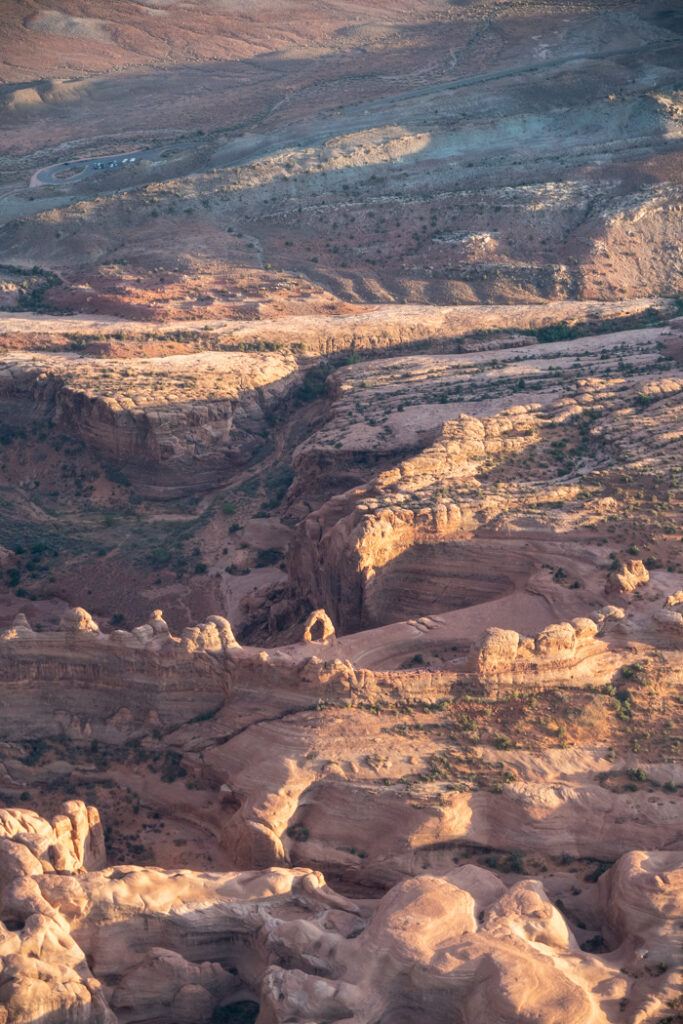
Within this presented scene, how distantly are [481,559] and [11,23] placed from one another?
4261 inches

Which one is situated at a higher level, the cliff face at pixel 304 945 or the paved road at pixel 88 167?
the paved road at pixel 88 167

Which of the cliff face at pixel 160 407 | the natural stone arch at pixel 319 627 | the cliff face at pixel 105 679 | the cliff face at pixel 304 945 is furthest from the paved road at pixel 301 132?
the cliff face at pixel 304 945

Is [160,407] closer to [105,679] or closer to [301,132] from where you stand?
[105,679]

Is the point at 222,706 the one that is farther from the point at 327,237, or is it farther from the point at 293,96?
the point at 293,96

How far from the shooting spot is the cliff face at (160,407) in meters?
56.1

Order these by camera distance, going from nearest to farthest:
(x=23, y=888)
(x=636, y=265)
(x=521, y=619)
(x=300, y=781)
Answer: (x=23, y=888) < (x=300, y=781) < (x=521, y=619) < (x=636, y=265)

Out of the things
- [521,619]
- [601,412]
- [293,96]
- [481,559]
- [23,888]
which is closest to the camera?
[23,888]

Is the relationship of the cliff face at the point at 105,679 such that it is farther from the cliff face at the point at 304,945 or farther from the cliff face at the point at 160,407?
the cliff face at the point at 160,407

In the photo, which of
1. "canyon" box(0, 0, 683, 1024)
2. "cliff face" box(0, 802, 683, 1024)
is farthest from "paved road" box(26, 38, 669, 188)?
"cliff face" box(0, 802, 683, 1024)

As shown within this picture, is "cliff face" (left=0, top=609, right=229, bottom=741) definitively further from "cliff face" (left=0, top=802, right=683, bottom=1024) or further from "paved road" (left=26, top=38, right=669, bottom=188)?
"paved road" (left=26, top=38, right=669, bottom=188)

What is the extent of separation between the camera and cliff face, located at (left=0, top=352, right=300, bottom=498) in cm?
5609

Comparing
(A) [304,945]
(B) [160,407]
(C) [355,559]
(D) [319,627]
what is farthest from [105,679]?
(B) [160,407]

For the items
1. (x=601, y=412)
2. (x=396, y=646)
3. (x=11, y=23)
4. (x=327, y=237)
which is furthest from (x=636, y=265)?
(x=11, y=23)

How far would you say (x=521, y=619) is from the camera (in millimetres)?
34250
